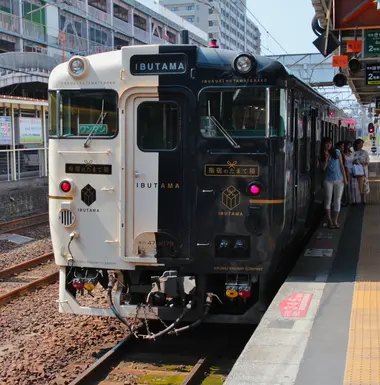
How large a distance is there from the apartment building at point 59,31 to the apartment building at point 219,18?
137ft

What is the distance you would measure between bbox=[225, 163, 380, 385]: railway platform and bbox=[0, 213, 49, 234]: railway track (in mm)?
8637

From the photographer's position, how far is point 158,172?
6.11 metres

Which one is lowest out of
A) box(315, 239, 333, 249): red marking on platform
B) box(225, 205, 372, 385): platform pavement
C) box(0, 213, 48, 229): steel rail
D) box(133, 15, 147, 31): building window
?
box(0, 213, 48, 229): steel rail

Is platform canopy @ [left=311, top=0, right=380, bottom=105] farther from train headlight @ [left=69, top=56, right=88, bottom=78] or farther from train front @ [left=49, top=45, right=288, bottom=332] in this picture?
train headlight @ [left=69, top=56, right=88, bottom=78]

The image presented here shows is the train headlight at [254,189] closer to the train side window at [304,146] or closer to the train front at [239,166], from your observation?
the train front at [239,166]

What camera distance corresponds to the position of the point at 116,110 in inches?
243

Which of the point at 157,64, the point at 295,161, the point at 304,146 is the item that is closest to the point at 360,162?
the point at 304,146

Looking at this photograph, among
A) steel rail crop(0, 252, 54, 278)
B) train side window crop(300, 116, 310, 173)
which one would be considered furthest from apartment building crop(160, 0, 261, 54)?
train side window crop(300, 116, 310, 173)

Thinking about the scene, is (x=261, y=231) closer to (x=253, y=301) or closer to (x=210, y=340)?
(x=253, y=301)

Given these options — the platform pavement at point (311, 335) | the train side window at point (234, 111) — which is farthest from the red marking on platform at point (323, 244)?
the train side window at point (234, 111)

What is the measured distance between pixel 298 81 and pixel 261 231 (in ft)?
6.62

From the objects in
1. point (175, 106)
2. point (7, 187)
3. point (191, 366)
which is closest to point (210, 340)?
point (191, 366)

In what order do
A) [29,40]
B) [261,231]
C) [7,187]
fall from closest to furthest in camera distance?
[261,231], [7,187], [29,40]

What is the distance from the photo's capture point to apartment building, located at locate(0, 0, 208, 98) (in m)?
32.0
